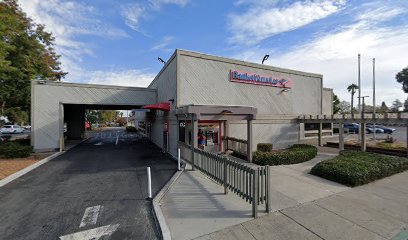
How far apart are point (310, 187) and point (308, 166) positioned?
12.7 ft

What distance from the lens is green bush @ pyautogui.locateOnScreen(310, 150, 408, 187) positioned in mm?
8180

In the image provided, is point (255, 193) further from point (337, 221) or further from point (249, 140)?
point (249, 140)

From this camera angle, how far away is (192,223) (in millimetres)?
5172

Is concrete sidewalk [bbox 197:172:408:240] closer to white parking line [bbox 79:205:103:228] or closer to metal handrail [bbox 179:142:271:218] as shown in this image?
metal handrail [bbox 179:142:271:218]

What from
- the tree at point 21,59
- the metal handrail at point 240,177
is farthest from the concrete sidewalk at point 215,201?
the tree at point 21,59

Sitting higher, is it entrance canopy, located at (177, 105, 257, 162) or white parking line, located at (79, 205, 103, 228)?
entrance canopy, located at (177, 105, 257, 162)

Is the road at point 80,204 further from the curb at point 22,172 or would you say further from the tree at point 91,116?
the tree at point 91,116

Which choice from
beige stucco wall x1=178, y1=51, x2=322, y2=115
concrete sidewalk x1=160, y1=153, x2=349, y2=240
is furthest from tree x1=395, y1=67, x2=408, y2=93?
concrete sidewalk x1=160, y1=153, x2=349, y2=240

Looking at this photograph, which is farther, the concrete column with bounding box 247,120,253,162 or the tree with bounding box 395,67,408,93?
the tree with bounding box 395,67,408,93

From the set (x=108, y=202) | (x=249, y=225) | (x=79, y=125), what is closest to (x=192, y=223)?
(x=249, y=225)

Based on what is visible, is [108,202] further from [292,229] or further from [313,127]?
[313,127]

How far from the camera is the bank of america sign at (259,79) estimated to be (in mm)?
15319

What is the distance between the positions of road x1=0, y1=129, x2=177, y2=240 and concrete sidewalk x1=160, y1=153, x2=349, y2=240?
2.17ft

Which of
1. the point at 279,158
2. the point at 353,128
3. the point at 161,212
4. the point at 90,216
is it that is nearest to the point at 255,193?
the point at 161,212
